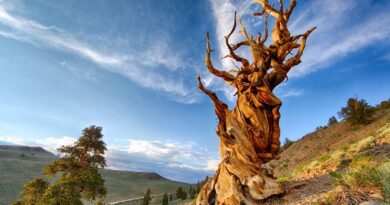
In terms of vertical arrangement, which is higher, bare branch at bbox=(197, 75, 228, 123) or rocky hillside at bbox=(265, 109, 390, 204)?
bare branch at bbox=(197, 75, 228, 123)

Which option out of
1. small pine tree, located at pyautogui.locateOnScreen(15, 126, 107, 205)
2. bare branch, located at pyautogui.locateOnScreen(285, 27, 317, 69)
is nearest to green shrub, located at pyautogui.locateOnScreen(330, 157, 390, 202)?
bare branch, located at pyautogui.locateOnScreen(285, 27, 317, 69)

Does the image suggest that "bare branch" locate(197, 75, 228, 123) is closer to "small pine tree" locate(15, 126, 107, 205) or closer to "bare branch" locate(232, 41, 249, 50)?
"bare branch" locate(232, 41, 249, 50)

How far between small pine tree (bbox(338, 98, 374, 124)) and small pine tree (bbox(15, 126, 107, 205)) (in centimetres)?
2795

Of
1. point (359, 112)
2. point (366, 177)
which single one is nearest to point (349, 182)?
point (366, 177)

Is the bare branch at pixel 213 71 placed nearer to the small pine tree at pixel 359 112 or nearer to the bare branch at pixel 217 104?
the bare branch at pixel 217 104

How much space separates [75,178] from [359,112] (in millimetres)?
30212

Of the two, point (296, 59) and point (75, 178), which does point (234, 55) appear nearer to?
point (296, 59)

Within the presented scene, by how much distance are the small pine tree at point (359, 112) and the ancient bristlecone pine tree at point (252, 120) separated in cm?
2640

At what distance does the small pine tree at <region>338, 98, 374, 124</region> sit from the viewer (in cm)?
3061

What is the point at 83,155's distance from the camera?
1831cm

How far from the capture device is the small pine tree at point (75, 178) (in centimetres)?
1566

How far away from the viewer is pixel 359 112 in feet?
102

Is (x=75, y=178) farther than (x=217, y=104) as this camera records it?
Yes

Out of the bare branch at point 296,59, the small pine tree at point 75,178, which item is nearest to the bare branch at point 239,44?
the bare branch at point 296,59
